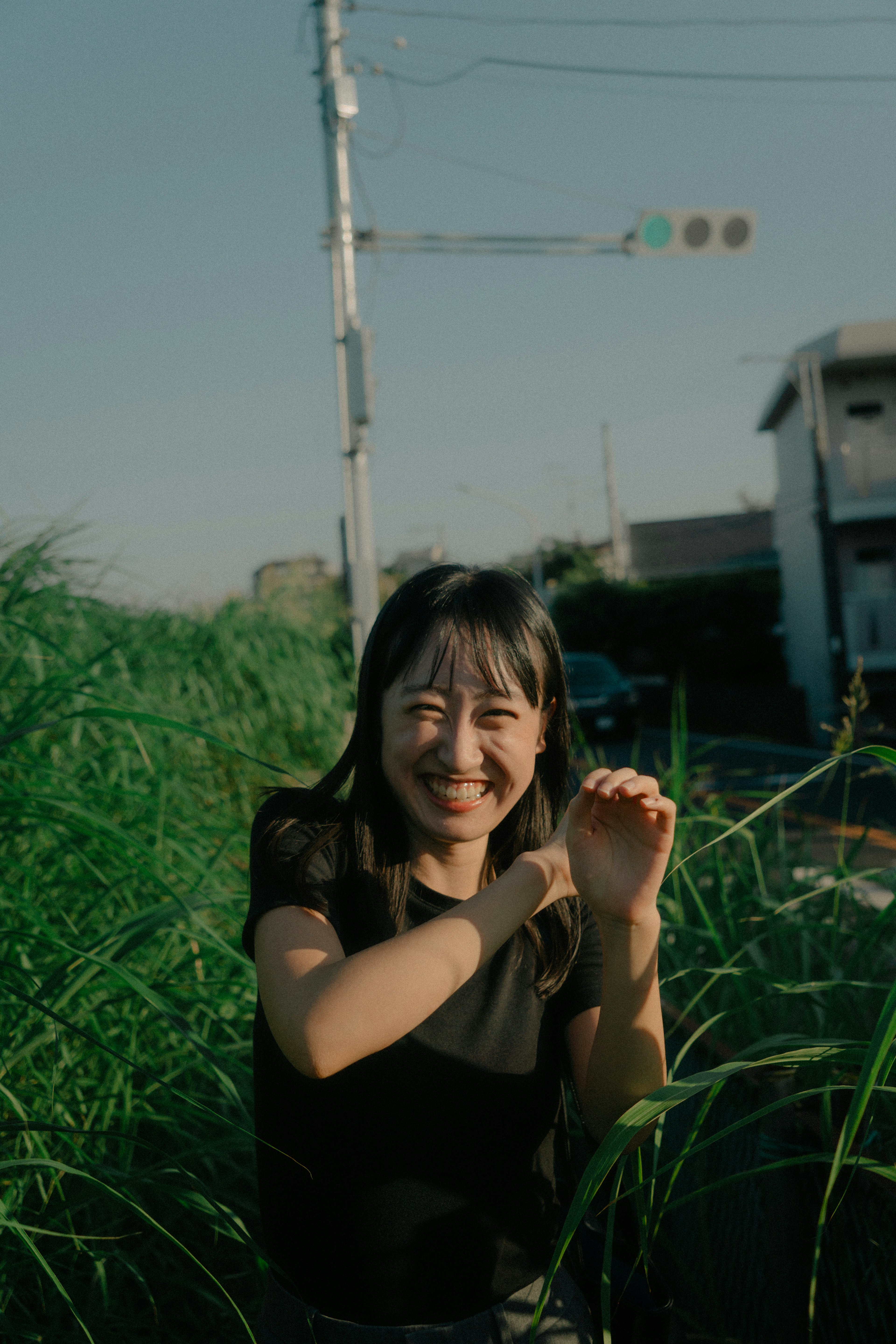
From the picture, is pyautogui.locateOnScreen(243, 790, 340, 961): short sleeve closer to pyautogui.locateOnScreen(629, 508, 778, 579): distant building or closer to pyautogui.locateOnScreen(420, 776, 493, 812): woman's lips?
pyautogui.locateOnScreen(420, 776, 493, 812): woman's lips

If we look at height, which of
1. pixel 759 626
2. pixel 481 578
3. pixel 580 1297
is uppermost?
pixel 759 626

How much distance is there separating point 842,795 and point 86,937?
11126 millimetres

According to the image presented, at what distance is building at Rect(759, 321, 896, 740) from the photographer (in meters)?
20.5

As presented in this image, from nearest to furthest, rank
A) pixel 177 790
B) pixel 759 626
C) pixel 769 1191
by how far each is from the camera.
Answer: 1. pixel 769 1191
2. pixel 177 790
3. pixel 759 626

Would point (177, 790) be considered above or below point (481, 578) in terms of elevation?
below

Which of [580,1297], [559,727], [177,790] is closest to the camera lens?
[580,1297]

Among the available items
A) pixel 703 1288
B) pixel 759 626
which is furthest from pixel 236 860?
pixel 759 626

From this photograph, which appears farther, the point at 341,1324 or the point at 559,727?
the point at 559,727

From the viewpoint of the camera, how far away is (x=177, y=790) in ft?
9.17

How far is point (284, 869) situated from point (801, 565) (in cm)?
2556

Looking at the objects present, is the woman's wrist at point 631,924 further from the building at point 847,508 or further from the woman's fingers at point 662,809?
the building at point 847,508

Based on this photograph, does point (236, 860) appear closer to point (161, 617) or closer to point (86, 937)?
point (86, 937)

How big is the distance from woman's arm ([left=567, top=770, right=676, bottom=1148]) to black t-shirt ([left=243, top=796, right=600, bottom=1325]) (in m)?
0.13

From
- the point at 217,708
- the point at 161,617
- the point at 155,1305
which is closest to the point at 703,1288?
the point at 155,1305
